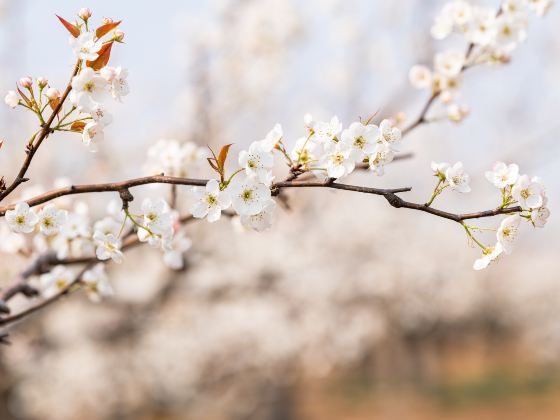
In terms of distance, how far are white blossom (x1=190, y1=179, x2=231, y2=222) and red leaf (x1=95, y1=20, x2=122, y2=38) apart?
363 mm

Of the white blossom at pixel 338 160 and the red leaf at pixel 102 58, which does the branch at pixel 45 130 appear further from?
the white blossom at pixel 338 160

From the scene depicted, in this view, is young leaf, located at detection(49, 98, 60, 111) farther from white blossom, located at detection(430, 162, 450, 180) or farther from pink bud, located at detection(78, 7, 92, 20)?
white blossom, located at detection(430, 162, 450, 180)

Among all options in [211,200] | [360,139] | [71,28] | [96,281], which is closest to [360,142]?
[360,139]

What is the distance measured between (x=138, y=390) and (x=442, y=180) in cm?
953

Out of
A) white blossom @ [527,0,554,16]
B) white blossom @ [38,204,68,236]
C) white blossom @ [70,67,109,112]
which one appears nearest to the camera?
white blossom @ [70,67,109,112]

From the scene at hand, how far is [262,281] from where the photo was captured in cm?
933

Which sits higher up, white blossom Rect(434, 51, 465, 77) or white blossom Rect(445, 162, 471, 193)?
white blossom Rect(434, 51, 465, 77)

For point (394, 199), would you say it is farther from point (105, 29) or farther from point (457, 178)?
point (105, 29)

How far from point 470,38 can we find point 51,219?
1.65 m

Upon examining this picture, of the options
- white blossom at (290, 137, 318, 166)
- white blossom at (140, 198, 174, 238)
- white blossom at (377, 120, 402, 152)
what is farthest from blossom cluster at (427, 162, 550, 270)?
white blossom at (140, 198, 174, 238)

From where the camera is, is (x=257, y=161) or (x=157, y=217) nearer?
(x=257, y=161)

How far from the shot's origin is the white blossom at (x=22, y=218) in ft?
4.38

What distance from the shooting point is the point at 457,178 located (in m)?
1.40

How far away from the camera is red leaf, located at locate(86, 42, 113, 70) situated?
4.15ft
